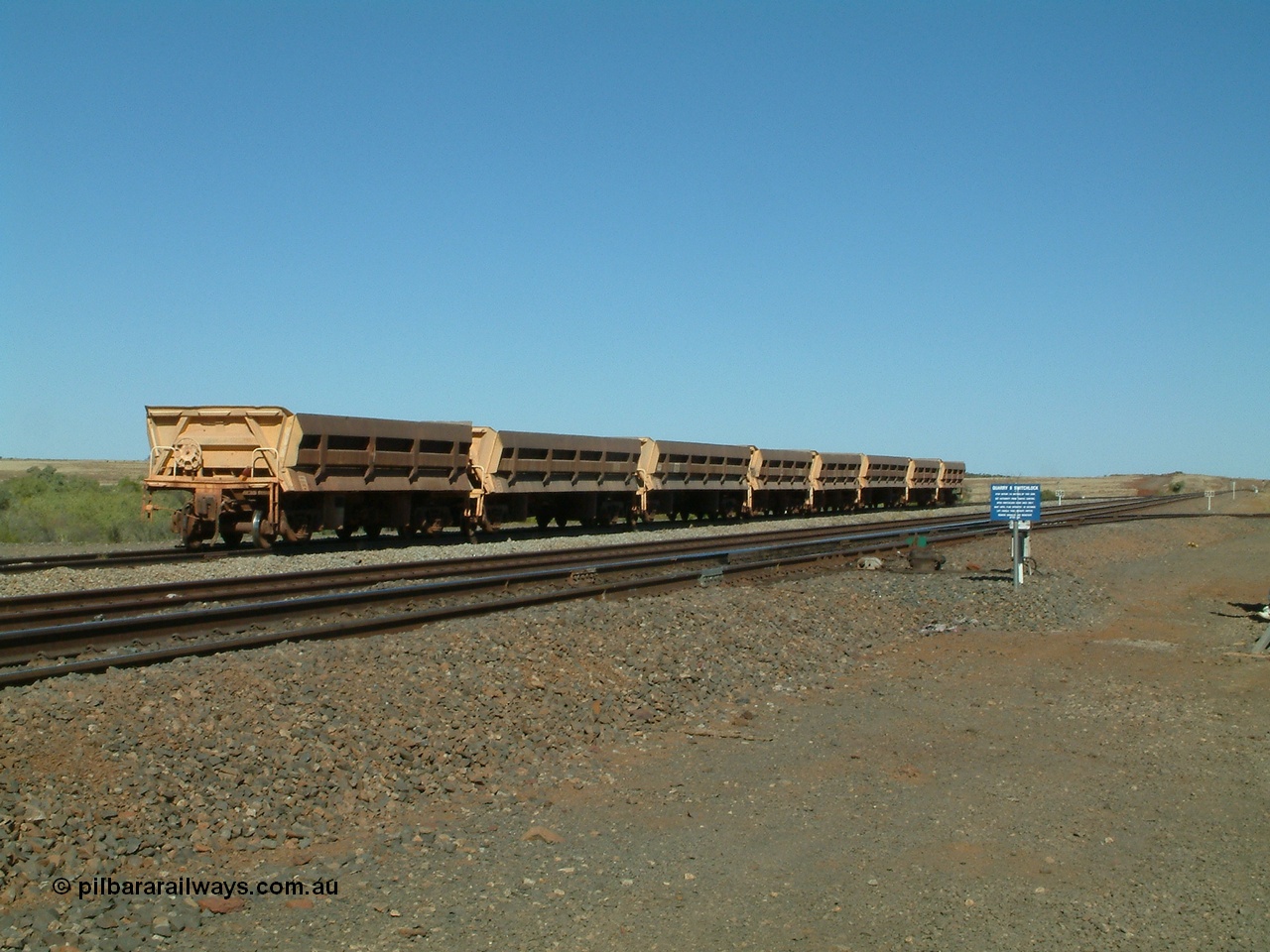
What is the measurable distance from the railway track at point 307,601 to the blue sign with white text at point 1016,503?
300 centimetres

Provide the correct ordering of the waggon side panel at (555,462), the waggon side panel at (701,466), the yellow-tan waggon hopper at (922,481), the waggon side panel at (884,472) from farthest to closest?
the yellow-tan waggon hopper at (922,481), the waggon side panel at (884,472), the waggon side panel at (701,466), the waggon side panel at (555,462)

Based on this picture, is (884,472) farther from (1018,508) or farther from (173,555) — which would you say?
(173,555)

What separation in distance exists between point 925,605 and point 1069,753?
22.7 feet

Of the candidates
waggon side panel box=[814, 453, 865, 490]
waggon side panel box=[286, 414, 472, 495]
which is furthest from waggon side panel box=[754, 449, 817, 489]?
waggon side panel box=[286, 414, 472, 495]

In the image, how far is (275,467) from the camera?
1875 centimetres

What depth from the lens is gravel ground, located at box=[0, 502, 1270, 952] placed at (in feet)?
15.9

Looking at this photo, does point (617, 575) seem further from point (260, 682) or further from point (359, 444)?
point (260, 682)

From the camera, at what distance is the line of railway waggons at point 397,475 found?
19156 millimetres

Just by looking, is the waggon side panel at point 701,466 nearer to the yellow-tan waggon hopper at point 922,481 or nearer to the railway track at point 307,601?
the railway track at point 307,601

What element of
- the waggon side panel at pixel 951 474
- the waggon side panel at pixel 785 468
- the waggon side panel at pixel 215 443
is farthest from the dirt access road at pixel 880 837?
the waggon side panel at pixel 951 474

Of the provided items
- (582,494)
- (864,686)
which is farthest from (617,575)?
(582,494)

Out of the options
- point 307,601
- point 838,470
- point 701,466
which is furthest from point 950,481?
point 307,601

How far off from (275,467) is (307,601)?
822 centimetres

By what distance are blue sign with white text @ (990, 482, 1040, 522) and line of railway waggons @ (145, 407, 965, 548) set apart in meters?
10.7
